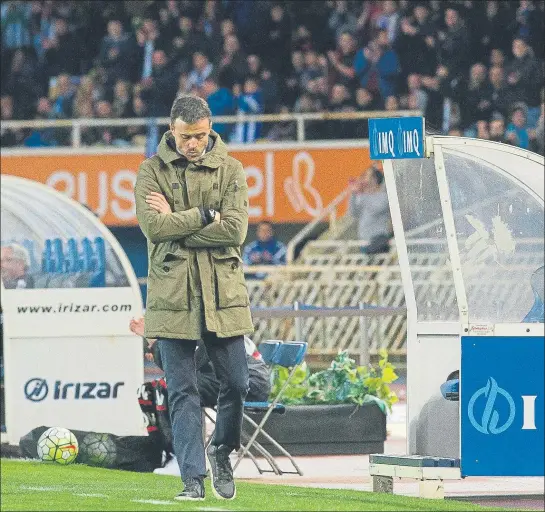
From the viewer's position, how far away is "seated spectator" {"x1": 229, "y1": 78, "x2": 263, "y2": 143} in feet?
A: 88.8

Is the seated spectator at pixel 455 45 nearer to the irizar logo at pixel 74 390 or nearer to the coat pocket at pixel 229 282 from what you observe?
the irizar logo at pixel 74 390

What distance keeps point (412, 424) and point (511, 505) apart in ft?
2.55

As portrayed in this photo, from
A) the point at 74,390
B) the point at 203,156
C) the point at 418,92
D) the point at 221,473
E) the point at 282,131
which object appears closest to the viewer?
the point at 203,156

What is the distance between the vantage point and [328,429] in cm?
1434

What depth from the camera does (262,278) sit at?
25.3m

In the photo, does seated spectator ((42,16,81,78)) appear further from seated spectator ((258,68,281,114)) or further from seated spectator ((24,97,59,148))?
seated spectator ((258,68,281,114))

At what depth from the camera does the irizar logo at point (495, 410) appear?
9.42 m

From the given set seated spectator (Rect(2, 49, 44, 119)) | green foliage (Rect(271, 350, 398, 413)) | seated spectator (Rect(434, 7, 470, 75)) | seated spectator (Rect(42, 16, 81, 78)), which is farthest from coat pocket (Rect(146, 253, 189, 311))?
seated spectator (Rect(42, 16, 81, 78))

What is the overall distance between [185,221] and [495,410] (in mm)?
1980

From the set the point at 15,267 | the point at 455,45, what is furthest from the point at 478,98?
the point at 15,267

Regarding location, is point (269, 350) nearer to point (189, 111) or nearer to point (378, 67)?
point (189, 111)

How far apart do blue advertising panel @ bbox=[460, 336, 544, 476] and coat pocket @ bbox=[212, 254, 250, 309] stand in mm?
1262

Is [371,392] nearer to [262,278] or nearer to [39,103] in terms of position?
[262,278]

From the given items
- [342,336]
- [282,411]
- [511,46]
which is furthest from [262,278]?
[282,411]
